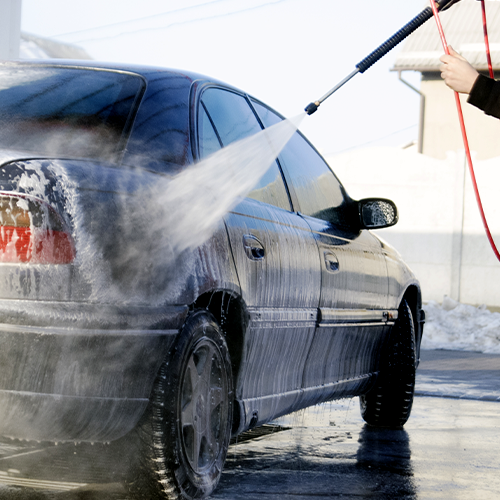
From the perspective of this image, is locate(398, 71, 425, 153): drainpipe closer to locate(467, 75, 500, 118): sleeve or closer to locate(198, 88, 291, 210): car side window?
locate(198, 88, 291, 210): car side window

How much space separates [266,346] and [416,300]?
8.33ft

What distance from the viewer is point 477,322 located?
40.7 feet

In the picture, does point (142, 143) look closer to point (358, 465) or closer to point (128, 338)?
point (128, 338)

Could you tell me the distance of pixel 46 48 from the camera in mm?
28438

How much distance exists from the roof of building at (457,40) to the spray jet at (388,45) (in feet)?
61.2

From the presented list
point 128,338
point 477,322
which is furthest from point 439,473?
point 477,322

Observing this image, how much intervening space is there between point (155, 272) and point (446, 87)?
22106 mm

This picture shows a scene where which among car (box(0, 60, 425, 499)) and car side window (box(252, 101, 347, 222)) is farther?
car side window (box(252, 101, 347, 222))

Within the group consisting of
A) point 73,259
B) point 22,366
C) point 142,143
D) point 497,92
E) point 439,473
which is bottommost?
point 439,473

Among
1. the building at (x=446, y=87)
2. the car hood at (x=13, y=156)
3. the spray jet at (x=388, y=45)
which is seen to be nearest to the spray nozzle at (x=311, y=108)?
the spray jet at (x=388, y=45)

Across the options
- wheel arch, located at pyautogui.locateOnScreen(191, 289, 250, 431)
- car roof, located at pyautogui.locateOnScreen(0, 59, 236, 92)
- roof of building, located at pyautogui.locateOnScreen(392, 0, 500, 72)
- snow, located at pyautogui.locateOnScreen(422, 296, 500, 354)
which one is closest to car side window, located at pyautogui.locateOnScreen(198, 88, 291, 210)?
car roof, located at pyautogui.locateOnScreen(0, 59, 236, 92)

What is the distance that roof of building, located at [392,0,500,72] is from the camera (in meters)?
22.8

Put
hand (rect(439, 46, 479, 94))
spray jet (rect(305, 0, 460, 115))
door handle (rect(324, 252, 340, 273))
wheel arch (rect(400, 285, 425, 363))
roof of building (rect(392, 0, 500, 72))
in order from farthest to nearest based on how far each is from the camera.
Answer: roof of building (rect(392, 0, 500, 72))
wheel arch (rect(400, 285, 425, 363))
spray jet (rect(305, 0, 460, 115))
door handle (rect(324, 252, 340, 273))
hand (rect(439, 46, 479, 94))

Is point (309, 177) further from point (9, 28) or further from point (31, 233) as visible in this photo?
point (9, 28)
